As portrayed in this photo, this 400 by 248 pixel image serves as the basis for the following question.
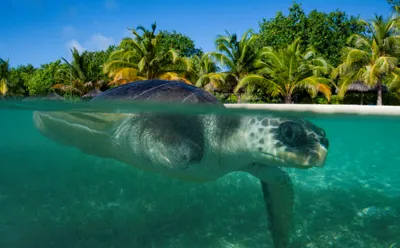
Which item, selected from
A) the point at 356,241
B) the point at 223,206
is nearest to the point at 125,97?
the point at 223,206

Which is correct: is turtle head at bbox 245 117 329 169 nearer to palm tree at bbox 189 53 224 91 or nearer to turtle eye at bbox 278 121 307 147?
turtle eye at bbox 278 121 307 147

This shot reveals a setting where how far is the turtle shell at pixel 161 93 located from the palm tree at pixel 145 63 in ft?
58.2

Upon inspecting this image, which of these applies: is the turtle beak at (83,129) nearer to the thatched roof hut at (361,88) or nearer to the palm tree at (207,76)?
the palm tree at (207,76)

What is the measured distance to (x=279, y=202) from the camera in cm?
517

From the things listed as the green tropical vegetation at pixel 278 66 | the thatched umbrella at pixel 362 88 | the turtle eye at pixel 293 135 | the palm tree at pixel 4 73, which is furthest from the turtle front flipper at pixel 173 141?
the palm tree at pixel 4 73

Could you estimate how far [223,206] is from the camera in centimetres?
707

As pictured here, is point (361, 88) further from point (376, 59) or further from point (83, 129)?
point (83, 129)

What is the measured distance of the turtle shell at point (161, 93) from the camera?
555 cm

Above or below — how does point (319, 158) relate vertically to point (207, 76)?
below

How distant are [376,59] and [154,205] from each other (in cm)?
1969

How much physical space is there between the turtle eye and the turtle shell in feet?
5.48

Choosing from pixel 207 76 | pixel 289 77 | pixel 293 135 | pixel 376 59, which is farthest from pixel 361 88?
pixel 293 135

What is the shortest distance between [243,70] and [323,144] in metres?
23.0

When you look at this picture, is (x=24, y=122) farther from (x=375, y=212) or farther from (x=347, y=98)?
(x=347, y=98)
